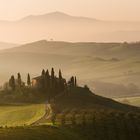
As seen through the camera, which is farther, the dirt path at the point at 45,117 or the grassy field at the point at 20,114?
the grassy field at the point at 20,114

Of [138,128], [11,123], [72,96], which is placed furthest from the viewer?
[72,96]

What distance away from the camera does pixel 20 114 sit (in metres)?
160

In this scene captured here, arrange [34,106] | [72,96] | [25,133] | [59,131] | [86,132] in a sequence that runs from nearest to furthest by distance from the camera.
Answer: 1. [25,133]
2. [59,131]
3. [86,132]
4. [34,106]
5. [72,96]

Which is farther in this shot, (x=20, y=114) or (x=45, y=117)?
(x=20, y=114)

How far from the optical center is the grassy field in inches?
5901

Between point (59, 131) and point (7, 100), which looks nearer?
point (59, 131)

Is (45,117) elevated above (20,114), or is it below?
below

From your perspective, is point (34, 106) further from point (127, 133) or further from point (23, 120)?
point (127, 133)

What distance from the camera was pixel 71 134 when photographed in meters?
117

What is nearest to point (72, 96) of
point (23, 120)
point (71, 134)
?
point (23, 120)

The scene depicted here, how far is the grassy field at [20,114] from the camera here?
14988 centimetres

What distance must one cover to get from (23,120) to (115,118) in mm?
30423

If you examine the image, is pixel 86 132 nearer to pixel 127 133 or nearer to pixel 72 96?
pixel 127 133

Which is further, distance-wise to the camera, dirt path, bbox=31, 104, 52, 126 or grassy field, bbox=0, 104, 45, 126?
grassy field, bbox=0, 104, 45, 126
